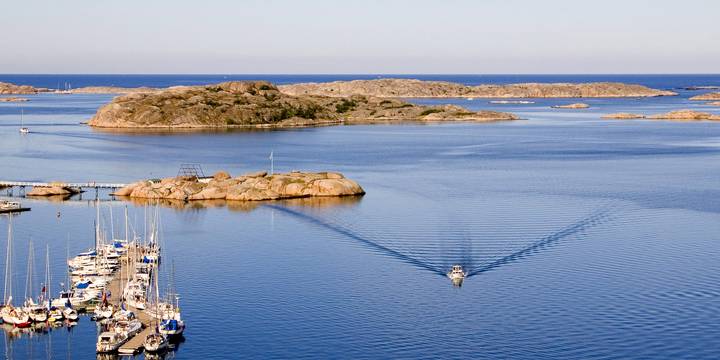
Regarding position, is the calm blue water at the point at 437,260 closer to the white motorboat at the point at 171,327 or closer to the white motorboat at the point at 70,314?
the white motorboat at the point at 70,314

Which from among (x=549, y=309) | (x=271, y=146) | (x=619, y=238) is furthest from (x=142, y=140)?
(x=549, y=309)

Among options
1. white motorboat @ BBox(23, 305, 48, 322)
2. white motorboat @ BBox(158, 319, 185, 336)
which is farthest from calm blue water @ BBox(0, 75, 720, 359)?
white motorboat @ BBox(23, 305, 48, 322)

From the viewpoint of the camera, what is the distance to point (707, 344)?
190ft

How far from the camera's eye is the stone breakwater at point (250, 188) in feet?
359

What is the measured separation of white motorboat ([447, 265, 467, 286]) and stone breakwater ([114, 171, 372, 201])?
3945 cm

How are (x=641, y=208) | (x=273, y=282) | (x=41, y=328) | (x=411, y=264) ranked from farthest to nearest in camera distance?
1. (x=641, y=208)
2. (x=411, y=264)
3. (x=273, y=282)
4. (x=41, y=328)

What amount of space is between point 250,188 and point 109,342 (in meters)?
52.8

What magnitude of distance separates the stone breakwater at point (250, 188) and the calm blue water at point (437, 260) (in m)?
3.00

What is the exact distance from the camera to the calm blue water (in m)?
58.8

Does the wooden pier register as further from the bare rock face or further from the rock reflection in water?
the bare rock face

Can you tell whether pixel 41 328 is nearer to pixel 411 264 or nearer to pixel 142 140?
pixel 411 264

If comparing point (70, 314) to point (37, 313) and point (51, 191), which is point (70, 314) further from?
point (51, 191)

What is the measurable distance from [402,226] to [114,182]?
46.0 metres

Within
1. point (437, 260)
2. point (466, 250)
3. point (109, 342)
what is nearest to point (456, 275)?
point (437, 260)
